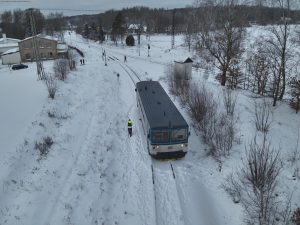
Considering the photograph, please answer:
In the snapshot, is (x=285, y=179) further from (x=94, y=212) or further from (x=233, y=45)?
(x=233, y=45)

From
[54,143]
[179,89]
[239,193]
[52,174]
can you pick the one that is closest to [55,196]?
[52,174]

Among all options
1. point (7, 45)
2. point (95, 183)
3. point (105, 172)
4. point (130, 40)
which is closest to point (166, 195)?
point (95, 183)

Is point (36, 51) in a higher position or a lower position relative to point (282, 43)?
lower

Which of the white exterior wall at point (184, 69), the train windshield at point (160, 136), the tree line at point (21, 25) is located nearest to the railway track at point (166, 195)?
the train windshield at point (160, 136)

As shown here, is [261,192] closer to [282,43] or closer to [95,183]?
[95,183]

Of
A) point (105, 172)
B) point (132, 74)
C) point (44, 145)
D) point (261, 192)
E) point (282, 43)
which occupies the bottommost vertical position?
point (105, 172)

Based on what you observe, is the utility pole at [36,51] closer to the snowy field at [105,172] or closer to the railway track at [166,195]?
the snowy field at [105,172]

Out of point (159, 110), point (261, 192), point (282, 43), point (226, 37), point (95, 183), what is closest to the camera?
point (261, 192)

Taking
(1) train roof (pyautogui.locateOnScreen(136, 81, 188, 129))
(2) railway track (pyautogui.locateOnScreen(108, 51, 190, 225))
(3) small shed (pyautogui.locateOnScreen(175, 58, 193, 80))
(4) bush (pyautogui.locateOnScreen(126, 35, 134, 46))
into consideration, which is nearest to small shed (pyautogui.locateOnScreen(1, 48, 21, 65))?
(4) bush (pyautogui.locateOnScreen(126, 35, 134, 46))

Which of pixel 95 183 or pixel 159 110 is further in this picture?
pixel 159 110

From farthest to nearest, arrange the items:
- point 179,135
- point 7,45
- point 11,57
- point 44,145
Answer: point 7,45, point 11,57, point 44,145, point 179,135
